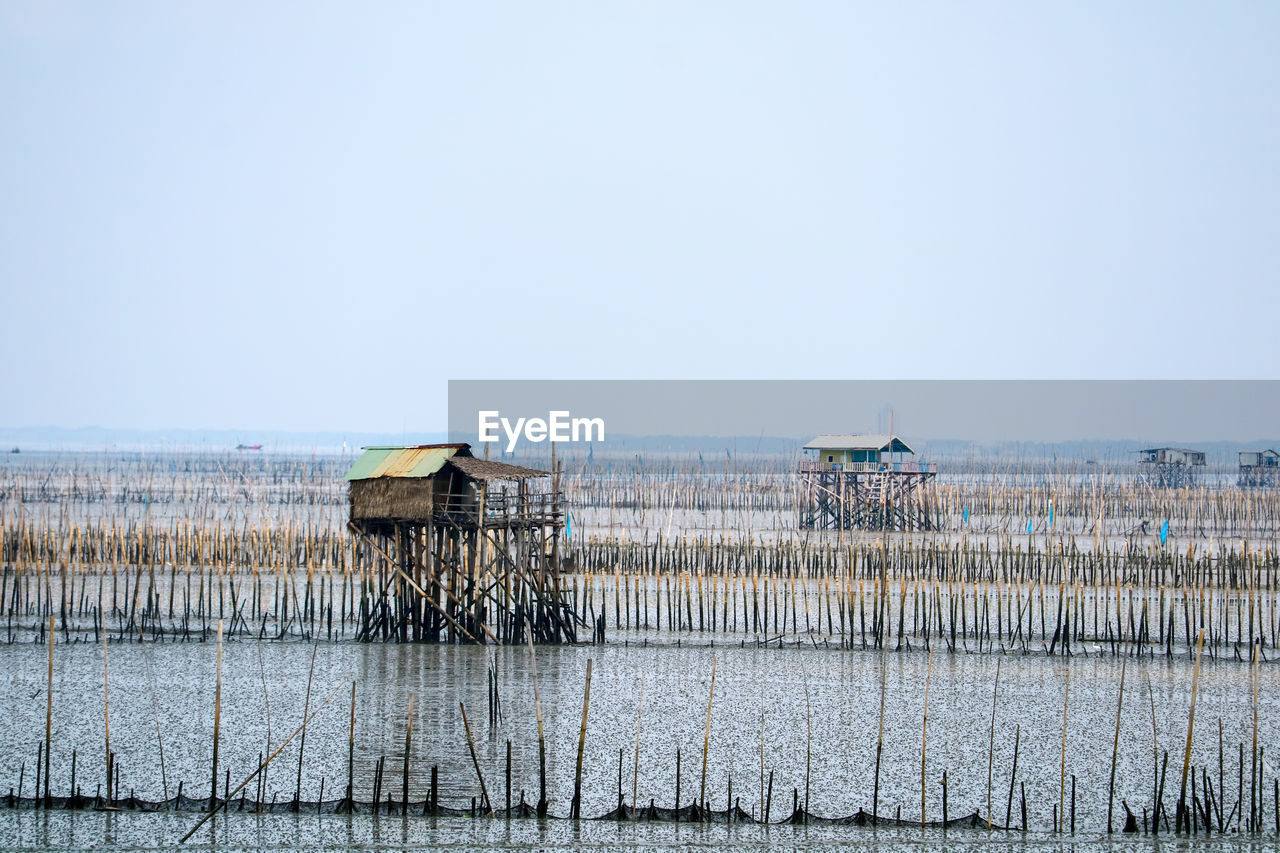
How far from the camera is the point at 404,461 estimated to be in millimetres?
26891

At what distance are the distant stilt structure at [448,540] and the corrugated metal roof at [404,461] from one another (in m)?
0.03

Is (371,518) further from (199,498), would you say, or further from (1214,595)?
(199,498)

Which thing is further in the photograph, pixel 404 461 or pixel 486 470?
pixel 404 461

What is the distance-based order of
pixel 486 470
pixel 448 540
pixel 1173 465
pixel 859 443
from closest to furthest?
pixel 486 470 < pixel 448 540 < pixel 859 443 < pixel 1173 465

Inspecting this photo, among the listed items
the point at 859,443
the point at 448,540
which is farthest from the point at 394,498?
the point at 859,443

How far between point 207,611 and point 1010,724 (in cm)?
1901

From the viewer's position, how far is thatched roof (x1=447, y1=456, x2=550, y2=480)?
25875 mm

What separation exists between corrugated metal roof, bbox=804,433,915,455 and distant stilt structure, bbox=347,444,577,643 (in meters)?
27.1

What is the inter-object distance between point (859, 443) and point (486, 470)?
97.4 ft

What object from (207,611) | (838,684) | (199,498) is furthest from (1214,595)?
(199,498)

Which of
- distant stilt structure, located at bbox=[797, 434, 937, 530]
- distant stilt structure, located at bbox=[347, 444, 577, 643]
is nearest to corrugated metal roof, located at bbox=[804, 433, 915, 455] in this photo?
distant stilt structure, located at bbox=[797, 434, 937, 530]

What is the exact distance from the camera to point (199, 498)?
235 ft

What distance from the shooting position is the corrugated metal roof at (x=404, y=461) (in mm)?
26328

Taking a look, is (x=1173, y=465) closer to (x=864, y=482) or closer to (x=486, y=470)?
(x=864, y=482)
